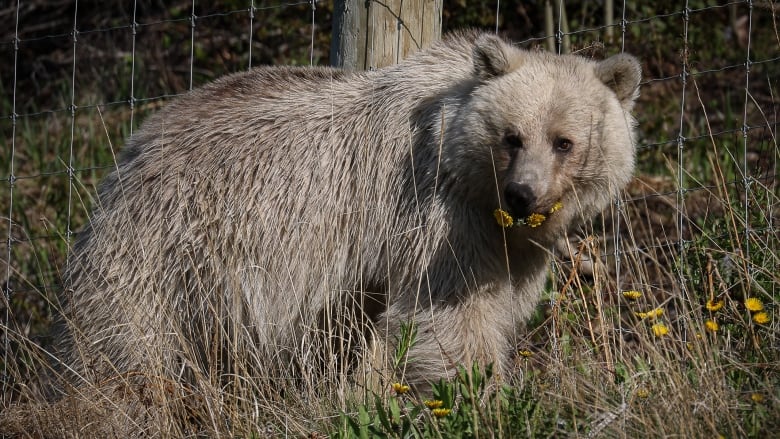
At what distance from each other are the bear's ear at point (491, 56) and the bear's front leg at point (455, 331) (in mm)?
944

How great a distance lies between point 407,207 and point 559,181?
67 centimetres

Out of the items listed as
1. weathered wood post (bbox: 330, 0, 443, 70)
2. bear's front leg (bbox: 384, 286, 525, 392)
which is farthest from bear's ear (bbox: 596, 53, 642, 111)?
weathered wood post (bbox: 330, 0, 443, 70)

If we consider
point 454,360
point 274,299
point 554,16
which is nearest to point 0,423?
point 274,299

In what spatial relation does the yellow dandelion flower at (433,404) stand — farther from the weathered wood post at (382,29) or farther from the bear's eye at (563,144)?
the weathered wood post at (382,29)

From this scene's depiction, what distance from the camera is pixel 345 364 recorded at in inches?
167

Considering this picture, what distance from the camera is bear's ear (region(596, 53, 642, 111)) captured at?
14.5 ft

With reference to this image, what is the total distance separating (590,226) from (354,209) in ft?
4.48

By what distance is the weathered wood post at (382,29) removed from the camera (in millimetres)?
5246

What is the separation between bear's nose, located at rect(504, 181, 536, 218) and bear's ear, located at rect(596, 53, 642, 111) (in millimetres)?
702

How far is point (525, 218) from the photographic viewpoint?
4281mm

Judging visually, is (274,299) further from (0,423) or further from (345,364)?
(0,423)

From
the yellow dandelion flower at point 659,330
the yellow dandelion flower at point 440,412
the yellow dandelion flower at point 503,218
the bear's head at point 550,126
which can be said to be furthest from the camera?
the bear's head at point 550,126

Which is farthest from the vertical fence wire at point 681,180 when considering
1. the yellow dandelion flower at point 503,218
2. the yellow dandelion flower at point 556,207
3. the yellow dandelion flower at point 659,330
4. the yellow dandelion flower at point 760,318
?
the yellow dandelion flower at point 503,218

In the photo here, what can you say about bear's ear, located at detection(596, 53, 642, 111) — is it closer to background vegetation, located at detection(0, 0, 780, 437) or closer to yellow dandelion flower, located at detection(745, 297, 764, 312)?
background vegetation, located at detection(0, 0, 780, 437)
